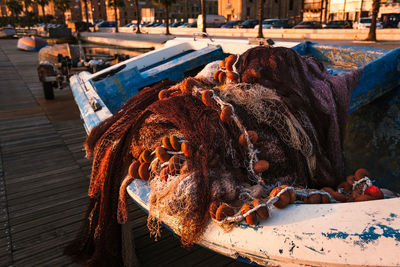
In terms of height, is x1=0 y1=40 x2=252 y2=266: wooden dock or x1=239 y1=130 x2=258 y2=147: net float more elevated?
x1=239 y1=130 x2=258 y2=147: net float

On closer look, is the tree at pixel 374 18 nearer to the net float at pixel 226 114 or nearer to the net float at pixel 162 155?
the net float at pixel 226 114

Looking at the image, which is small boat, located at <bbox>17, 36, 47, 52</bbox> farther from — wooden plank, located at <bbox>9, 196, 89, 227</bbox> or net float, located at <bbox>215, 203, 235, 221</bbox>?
net float, located at <bbox>215, 203, 235, 221</bbox>

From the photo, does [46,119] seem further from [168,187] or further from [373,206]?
[373,206]

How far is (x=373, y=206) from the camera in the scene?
1.52m

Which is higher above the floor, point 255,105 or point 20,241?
point 255,105

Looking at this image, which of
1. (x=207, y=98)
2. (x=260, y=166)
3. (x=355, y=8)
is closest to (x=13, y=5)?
(x=355, y=8)

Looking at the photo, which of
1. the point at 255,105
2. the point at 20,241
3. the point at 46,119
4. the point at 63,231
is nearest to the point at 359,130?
the point at 255,105

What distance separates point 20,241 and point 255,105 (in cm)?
254

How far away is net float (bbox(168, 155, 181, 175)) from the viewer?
5.75 ft

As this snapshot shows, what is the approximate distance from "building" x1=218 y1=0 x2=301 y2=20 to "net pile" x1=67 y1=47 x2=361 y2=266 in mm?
51358

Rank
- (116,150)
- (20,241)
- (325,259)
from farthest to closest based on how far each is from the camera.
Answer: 1. (20,241)
2. (116,150)
3. (325,259)

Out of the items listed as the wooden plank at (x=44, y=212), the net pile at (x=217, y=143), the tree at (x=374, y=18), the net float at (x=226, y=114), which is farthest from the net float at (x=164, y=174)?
the tree at (x=374, y=18)

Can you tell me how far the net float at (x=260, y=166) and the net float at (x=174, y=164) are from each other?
449 mm

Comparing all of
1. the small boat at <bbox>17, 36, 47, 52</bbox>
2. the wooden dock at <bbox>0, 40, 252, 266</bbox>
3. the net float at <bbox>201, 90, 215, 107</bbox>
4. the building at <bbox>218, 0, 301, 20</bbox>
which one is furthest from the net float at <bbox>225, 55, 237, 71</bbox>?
the building at <bbox>218, 0, 301, 20</bbox>
